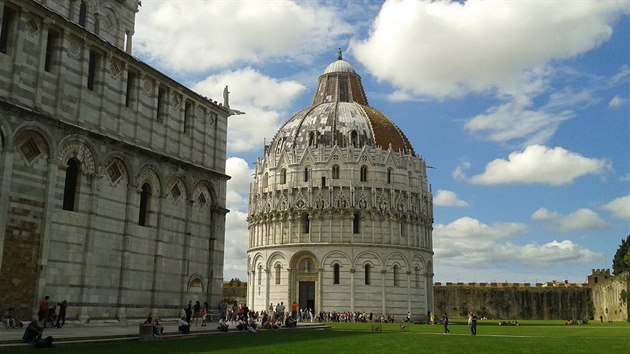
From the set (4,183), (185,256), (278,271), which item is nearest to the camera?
(4,183)

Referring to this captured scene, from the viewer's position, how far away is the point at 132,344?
20047 millimetres

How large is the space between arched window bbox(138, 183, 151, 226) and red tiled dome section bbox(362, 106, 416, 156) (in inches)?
1796

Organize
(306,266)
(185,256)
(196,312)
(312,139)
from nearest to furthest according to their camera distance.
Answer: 1. (196,312)
2. (185,256)
3. (306,266)
4. (312,139)

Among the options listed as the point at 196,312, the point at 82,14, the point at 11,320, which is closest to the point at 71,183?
the point at 11,320

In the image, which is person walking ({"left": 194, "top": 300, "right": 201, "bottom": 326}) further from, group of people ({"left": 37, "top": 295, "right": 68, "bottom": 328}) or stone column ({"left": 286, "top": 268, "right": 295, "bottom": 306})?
stone column ({"left": 286, "top": 268, "right": 295, "bottom": 306})

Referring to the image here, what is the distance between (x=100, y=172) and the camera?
27.5m

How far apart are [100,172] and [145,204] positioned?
3754 mm

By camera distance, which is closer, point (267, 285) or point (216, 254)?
point (216, 254)

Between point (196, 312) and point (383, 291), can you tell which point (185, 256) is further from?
point (383, 291)


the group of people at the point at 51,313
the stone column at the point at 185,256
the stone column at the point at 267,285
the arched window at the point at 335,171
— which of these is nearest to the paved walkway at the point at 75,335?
the group of people at the point at 51,313

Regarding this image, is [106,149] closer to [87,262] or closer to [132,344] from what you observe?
[87,262]

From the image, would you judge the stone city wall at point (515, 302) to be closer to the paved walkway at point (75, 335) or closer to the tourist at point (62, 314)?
the paved walkway at point (75, 335)

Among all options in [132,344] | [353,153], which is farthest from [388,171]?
[132,344]

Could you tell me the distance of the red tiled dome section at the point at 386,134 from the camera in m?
74.4
